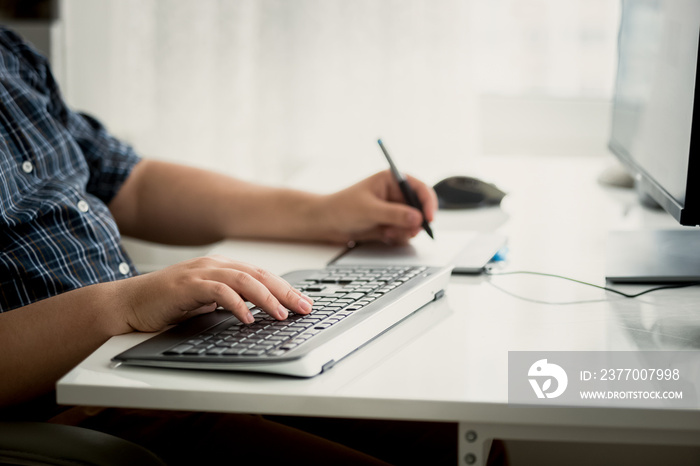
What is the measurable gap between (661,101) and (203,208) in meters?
0.60

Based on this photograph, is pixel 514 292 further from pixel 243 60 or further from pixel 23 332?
pixel 243 60

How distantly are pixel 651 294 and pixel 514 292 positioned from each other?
0.45ft

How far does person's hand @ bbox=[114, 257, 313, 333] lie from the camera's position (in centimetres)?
65

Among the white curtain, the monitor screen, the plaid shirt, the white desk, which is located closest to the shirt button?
the plaid shirt

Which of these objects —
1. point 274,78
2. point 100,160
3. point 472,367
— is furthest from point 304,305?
point 274,78

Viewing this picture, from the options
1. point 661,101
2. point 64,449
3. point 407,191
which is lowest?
point 64,449

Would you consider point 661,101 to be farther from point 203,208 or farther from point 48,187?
point 48,187

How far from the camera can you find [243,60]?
6.57 ft

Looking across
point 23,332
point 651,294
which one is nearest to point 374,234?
point 651,294

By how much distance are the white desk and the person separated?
5 centimetres

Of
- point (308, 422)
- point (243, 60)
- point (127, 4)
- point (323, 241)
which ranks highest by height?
point (127, 4)

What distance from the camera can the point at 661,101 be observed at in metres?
0.93

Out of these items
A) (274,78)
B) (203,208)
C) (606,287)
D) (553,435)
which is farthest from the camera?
(274,78)

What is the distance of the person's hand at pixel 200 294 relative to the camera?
653 mm
